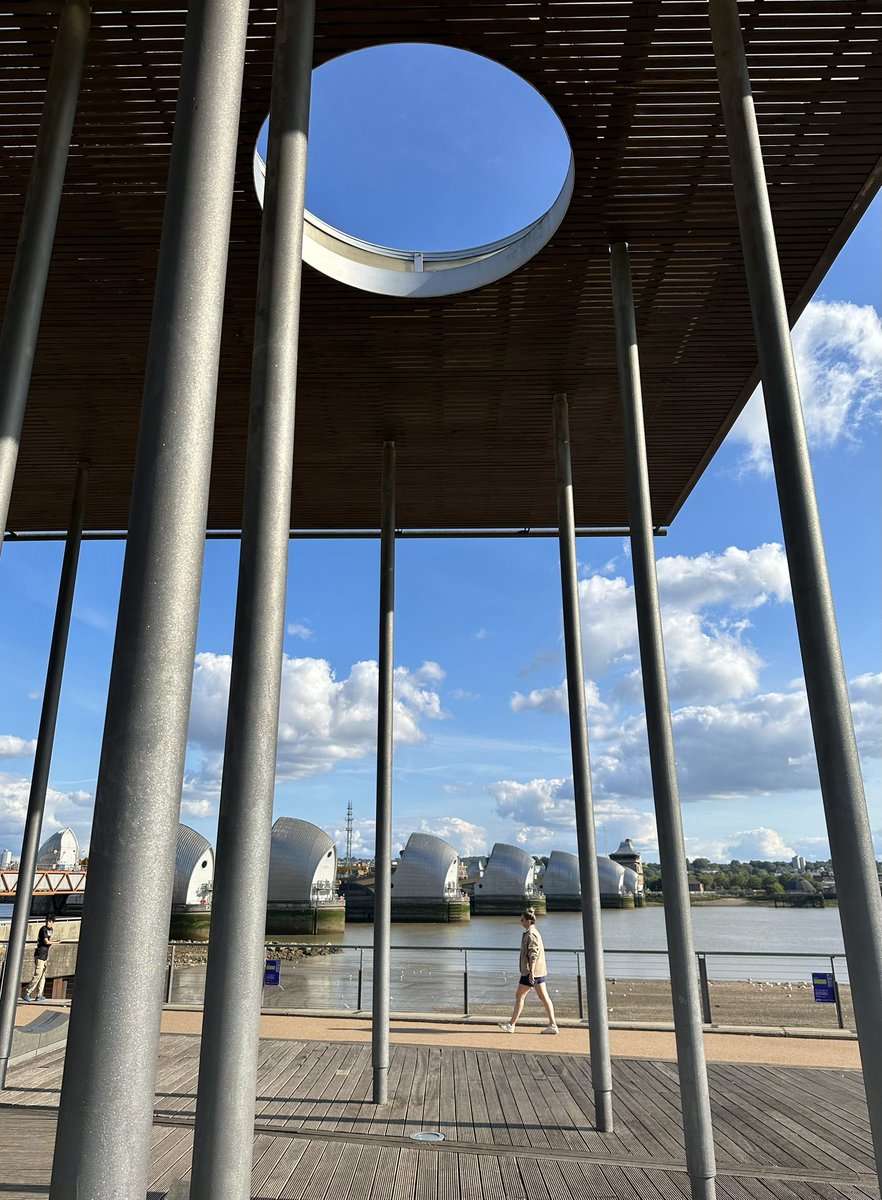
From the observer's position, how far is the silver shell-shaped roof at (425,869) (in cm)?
6366

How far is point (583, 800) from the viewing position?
6.79 m

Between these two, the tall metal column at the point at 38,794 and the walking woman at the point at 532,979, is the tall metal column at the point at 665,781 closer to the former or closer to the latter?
the walking woman at the point at 532,979

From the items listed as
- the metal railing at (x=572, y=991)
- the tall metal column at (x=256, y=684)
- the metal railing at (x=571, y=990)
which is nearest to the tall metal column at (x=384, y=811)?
the metal railing at (x=571, y=990)

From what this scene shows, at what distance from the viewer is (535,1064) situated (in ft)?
25.0

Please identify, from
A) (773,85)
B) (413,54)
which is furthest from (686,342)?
(413,54)

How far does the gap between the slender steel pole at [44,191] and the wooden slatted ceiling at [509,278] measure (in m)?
0.19

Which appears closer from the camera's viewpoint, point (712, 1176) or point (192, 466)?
point (192, 466)

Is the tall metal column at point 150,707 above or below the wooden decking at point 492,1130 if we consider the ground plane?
above

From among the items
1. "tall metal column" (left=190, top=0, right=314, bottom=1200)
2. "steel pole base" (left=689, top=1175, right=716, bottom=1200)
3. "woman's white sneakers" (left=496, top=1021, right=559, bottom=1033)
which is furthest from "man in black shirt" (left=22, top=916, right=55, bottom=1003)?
"tall metal column" (left=190, top=0, right=314, bottom=1200)

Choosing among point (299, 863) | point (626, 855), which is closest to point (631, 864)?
point (626, 855)

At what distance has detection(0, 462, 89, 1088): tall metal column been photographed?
6883 millimetres

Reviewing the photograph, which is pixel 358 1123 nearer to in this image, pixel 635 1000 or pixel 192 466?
pixel 192 466

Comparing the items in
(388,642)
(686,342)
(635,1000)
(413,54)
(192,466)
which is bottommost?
(635,1000)

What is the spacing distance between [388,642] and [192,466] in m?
5.54
